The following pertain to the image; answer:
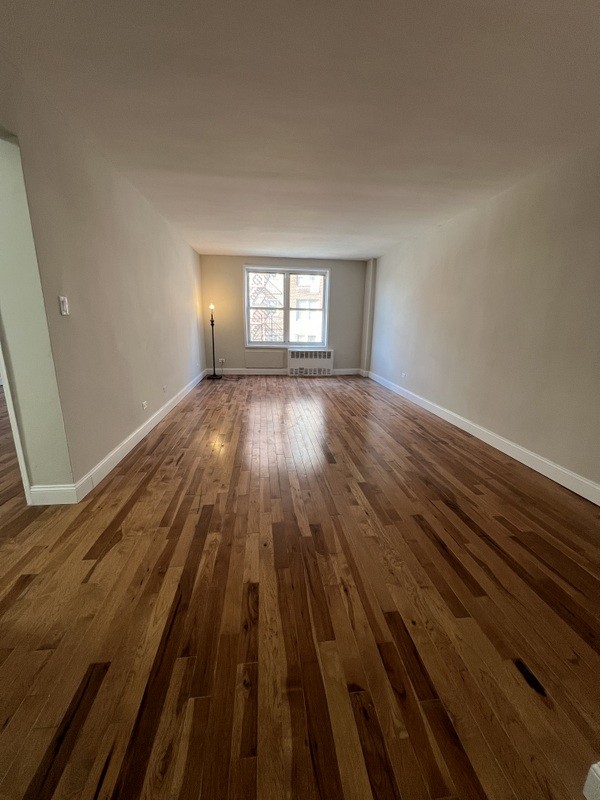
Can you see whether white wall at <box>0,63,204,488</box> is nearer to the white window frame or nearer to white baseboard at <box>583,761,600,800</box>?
white baseboard at <box>583,761,600,800</box>

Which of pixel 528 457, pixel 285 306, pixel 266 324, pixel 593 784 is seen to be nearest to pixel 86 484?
pixel 593 784

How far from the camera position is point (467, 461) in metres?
2.86

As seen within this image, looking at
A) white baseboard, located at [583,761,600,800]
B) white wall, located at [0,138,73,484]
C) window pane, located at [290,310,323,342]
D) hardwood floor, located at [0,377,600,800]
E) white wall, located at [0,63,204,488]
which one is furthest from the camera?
window pane, located at [290,310,323,342]

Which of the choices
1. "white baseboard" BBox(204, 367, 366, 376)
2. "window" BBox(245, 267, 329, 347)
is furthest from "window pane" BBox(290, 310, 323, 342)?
"white baseboard" BBox(204, 367, 366, 376)

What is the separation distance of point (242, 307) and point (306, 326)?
4.70ft

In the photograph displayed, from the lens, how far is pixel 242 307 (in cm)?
657

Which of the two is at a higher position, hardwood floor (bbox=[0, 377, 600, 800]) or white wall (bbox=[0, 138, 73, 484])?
white wall (bbox=[0, 138, 73, 484])

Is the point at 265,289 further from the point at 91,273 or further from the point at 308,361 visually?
the point at 91,273

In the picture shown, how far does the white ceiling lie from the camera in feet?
4.25

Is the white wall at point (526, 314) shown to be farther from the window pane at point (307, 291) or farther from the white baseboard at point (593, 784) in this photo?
the window pane at point (307, 291)

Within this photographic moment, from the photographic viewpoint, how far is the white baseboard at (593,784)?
30.0 inches

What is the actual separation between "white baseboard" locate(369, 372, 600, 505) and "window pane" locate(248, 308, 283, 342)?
369 centimetres

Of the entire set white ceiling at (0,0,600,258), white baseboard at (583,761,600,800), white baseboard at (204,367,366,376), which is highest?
white ceiling at (0,0,600,258)

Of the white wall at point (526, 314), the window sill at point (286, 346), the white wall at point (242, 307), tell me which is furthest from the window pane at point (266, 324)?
the white wall at point (526, 314)
